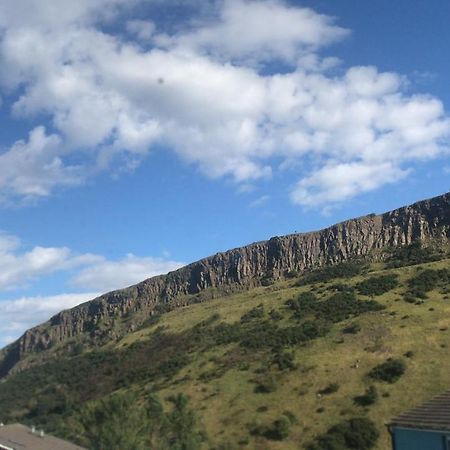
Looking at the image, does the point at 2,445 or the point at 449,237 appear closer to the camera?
the point at 2,445

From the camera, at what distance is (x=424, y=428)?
16.9 meters

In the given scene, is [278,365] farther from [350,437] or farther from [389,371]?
[350,437]

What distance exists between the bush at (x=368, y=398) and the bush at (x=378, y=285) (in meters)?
35.3

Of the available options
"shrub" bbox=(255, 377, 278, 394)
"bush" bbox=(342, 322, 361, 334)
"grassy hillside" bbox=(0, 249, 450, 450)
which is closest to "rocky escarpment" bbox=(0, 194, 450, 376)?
"grassy hillside" bbox=(0, 249, 450, 450)

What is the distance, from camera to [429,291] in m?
86.4

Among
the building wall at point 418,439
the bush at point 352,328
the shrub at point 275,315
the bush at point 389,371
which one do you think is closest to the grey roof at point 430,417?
the building wall at point 418,439

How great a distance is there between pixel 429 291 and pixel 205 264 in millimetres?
97585

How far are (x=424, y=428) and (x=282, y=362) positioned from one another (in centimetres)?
5697

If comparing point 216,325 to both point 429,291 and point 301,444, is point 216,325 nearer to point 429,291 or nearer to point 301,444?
point 429,291

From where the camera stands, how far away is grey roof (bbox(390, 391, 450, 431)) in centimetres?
1664

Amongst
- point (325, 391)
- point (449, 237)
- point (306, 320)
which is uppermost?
point (449, 237)

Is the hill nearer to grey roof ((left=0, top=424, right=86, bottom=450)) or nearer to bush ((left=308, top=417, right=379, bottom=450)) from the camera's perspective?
bush ((left=308, top=417, right=379, bottom=450))

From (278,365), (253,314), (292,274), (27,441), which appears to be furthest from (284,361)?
(292,274)

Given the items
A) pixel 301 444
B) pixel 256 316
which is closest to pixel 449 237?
pixel 256 316
